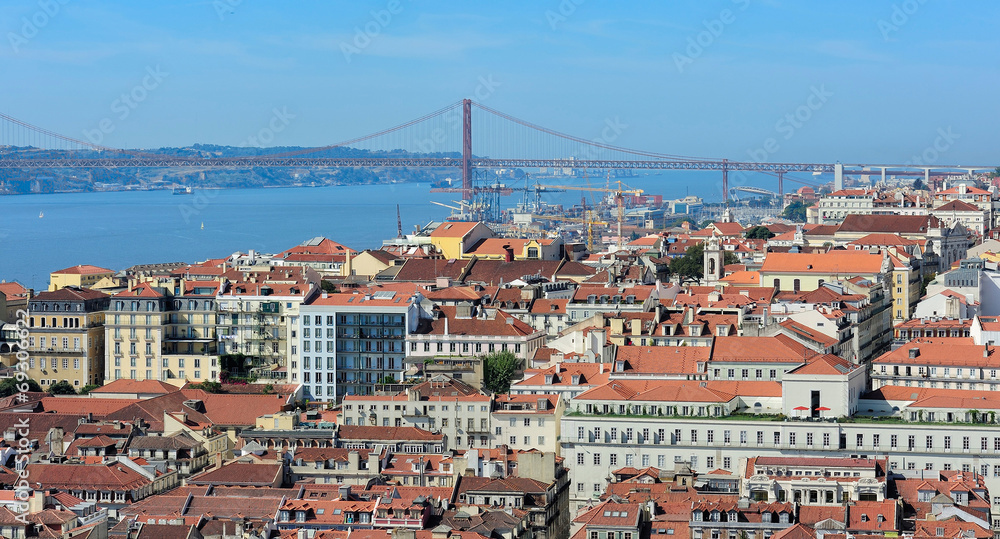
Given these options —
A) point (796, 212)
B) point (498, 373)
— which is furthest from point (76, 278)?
point (796, 212)

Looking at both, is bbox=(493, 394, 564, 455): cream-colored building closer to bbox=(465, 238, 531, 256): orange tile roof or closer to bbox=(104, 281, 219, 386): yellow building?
bbox=(104, 281, 219, 386): yellow building

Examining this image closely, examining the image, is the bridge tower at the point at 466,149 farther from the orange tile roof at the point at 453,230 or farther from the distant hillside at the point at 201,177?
the orange tile roof at the point at 453,230

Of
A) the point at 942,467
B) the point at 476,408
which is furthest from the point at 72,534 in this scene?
the point at 942,467

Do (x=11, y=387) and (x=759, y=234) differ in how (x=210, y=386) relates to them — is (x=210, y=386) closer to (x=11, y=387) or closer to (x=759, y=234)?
(x=11, y=387)

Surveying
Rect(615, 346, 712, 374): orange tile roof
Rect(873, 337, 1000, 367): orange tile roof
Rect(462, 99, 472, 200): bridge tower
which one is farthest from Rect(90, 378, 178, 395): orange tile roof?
Rect(462, 99, 472, 200): bridge tower

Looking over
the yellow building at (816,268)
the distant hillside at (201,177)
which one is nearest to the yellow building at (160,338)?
the yellow building at (816,268)

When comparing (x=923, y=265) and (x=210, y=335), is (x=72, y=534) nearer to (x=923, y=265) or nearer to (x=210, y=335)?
(x=210, y=335)

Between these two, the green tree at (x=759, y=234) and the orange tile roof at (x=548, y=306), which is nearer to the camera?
the orange tile roof at (x=548, y=306)
